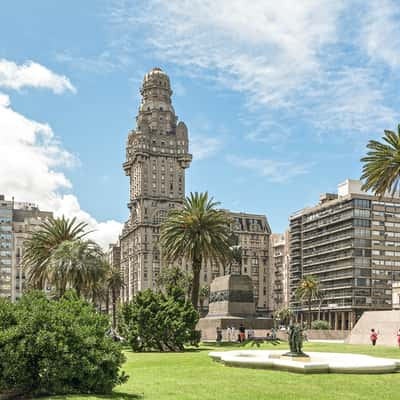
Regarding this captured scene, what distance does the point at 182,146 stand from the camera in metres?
168

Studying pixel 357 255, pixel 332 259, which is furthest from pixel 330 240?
pixel 357 255

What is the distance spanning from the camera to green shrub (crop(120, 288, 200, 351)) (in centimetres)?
4256

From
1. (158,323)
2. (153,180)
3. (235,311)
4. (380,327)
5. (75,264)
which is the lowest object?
(380,327)

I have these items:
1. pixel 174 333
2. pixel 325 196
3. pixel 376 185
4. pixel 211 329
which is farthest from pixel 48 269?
pixel 325 196

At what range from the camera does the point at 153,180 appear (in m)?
164

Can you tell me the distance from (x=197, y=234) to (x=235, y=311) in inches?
312

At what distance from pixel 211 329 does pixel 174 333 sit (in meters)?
17.3

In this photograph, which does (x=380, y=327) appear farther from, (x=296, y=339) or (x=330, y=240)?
(x=330, y=240)

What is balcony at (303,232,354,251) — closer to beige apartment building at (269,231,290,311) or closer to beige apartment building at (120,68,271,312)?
beige apartment building at (120,68,271,312)

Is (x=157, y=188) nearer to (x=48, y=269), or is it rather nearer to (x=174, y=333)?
(x=48, y=269)

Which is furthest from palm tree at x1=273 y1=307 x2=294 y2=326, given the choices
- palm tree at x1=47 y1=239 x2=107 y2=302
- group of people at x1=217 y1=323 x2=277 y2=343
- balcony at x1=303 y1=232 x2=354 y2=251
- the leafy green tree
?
group of people at x1=217 y1=323 x2=277 y2=343

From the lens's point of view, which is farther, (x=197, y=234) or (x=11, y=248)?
(x=11, y=248)

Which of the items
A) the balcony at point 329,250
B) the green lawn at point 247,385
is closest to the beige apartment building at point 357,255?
the balcony at point 329,250

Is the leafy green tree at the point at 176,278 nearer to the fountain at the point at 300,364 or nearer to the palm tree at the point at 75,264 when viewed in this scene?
the palm tree at the point at 75,264
